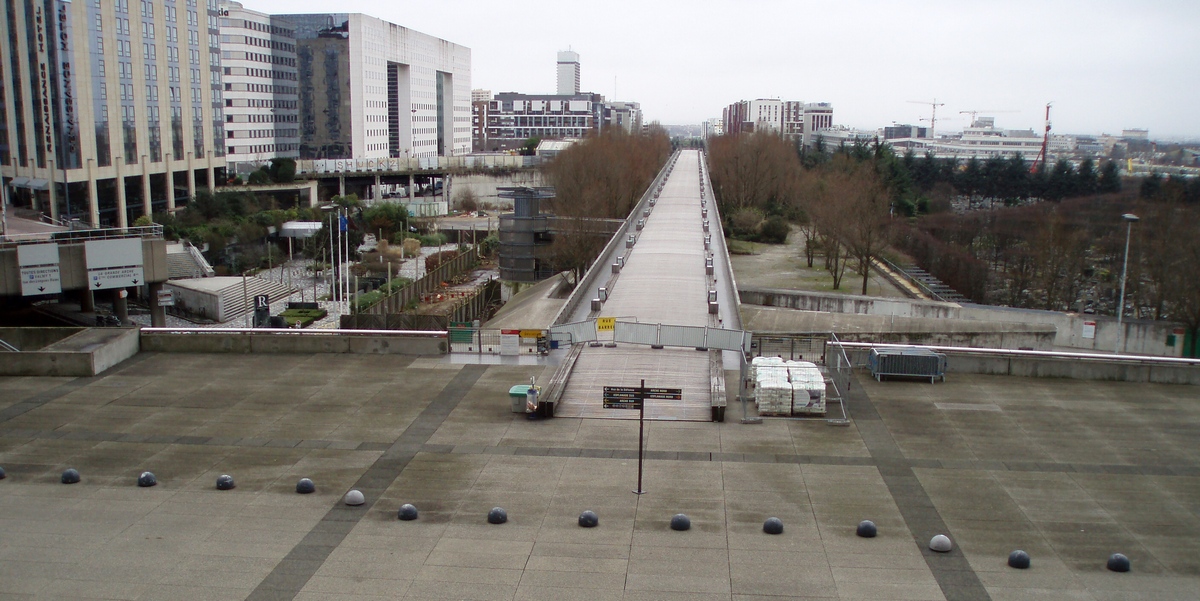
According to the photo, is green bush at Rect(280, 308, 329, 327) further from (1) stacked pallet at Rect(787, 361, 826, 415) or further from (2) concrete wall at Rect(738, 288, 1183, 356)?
(1) stacked pallet at Rect(787, 361, 826, 415)

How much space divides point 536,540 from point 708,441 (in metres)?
4.89

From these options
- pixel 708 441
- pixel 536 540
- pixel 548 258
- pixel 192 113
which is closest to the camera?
pixel 536 540

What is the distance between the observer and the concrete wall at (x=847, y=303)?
1635 inches

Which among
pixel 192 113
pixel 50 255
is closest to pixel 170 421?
pixel 50 255

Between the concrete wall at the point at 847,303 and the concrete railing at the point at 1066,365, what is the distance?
2050 centimetres

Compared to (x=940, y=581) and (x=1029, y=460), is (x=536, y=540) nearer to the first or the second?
(x=940, y=581)

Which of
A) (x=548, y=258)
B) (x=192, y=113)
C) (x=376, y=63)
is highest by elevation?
(x=376, y=63)

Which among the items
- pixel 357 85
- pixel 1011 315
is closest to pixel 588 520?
pixel 1011 315

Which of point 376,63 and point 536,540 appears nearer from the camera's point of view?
point 536,540

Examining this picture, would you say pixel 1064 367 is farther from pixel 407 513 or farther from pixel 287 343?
pixel 287 343

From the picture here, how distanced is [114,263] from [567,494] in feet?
91.1

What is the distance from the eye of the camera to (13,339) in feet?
76.5

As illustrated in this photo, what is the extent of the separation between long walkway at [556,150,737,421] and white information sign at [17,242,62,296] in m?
19.4

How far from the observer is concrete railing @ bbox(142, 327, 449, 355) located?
73.0 feet
